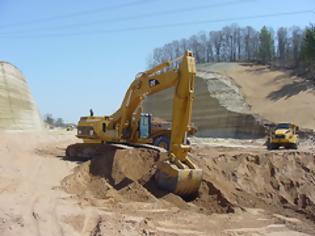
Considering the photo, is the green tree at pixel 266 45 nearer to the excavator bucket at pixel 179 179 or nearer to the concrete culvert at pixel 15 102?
the concrete culvert at pixel 15 102

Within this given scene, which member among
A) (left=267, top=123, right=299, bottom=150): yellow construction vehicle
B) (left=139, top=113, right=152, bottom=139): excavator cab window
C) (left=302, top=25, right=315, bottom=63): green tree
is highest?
(left=302, top=25, right=315, bottom=63): green tree

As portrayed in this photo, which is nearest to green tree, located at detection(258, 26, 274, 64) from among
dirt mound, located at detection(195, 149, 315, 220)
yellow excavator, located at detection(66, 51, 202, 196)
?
dirt mound, located at detection(195, 149, 315, 220)

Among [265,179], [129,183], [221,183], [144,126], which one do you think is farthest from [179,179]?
[144,126]

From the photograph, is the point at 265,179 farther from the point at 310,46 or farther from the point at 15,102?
the point at 310,46

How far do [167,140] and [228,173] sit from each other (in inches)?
161

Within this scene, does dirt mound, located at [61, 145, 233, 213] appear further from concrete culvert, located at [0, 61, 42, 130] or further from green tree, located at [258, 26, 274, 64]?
green tree, located at [258, 26, 274, 64]

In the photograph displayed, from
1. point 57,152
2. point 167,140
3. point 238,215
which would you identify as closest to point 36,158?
point 57,152

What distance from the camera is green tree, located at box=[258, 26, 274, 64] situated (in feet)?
259

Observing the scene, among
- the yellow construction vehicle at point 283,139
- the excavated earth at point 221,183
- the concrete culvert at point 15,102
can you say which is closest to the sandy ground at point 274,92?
the yellow construction vehicle at point 283,139

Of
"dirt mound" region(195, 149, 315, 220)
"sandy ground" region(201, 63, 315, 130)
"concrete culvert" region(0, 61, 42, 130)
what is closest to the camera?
"dirt mound" region(195, 149, 315, 220)

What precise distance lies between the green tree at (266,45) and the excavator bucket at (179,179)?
224 feet

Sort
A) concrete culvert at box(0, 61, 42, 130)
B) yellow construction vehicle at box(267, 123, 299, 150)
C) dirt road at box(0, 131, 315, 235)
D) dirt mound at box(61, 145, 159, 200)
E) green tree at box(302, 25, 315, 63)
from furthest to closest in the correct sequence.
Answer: green tree at box(302, 25, 315, 63), concrete culvert at box(0, 61, 42, 130), yellow construction vehicle at box(267, 123, 299, 150), dirt mound at box(61, 145, 159, 200), dirt road at box(0, 131, 315, 235)

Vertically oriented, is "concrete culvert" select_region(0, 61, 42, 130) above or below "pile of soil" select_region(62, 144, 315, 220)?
above

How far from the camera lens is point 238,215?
11.2 metres
